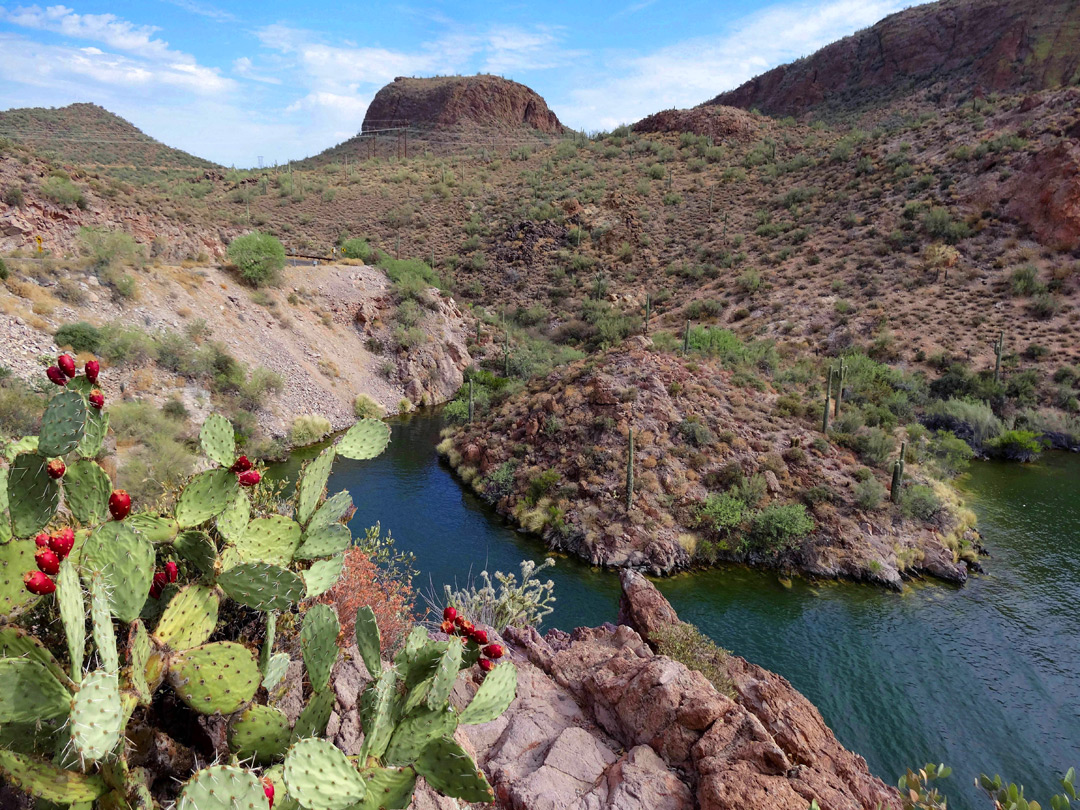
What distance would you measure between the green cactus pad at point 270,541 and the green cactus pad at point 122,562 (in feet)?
2.59

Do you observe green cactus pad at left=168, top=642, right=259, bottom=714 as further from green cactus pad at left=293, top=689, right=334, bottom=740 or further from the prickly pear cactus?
green cactus pad at left=293, top=689, right=334, bottom=740


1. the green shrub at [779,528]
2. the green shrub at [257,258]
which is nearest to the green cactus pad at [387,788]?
the green shrub at [779,528]

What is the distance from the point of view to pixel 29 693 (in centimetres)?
237

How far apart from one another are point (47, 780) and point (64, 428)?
63.7 inches

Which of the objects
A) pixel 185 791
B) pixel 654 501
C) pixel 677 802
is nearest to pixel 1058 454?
pixel 654 501

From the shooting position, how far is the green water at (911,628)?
29.4 feet

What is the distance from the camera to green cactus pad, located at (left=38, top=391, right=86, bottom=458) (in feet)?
9.82

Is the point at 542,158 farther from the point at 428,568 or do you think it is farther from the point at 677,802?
the point at 677,802

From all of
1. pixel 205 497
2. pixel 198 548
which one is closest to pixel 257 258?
pixel 205 497

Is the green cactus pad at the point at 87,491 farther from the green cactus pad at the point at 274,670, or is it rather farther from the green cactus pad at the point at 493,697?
the green cactus pad at the point at 493,697

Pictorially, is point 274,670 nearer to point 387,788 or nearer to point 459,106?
point 387,788

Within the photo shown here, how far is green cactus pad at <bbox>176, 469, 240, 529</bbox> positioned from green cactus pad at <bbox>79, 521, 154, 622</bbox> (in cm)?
63

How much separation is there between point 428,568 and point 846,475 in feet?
37.5

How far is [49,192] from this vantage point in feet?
75.8
